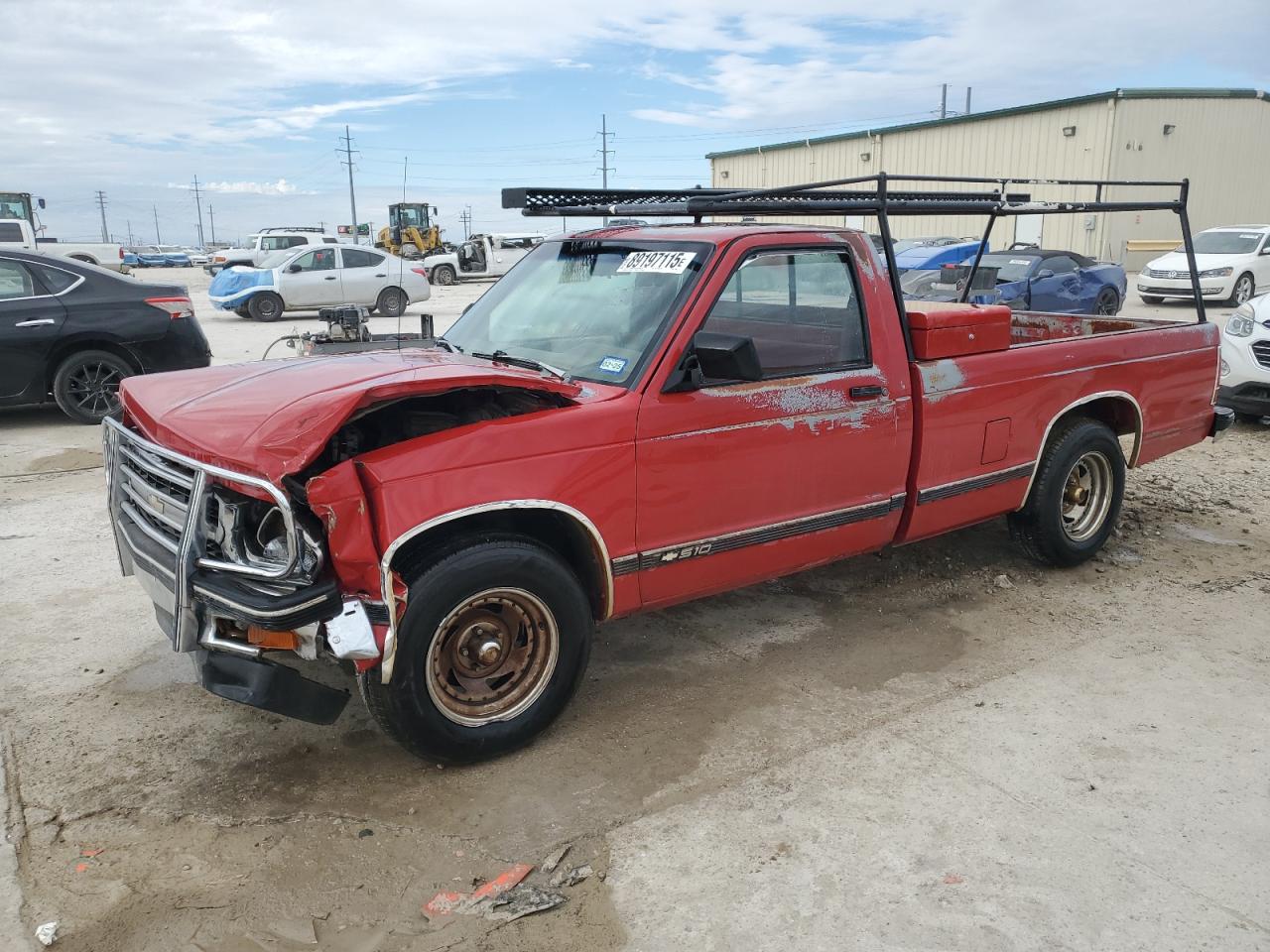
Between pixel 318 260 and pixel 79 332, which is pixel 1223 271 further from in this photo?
pixel 79 332

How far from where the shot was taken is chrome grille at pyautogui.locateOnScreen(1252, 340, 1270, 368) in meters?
8.78

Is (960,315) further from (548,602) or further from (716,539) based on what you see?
(548,602)

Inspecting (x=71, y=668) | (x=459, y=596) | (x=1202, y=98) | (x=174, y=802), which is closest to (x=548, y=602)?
(x=459, y=596)

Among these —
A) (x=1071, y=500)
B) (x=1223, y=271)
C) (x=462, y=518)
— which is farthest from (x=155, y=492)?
(x=1223, y=271)

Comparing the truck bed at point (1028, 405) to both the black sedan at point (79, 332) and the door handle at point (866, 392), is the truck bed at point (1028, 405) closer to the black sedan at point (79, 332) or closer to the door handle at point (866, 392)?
the door handle at point (866, 392)

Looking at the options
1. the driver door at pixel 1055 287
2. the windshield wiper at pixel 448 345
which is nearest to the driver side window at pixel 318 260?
the driver door at pixel 1055 287

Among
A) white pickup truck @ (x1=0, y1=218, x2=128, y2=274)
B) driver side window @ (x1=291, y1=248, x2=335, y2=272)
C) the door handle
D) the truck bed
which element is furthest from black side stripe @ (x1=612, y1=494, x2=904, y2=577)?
white pickup truck @ (x1=0, y1=218, x2=128, y2=274)

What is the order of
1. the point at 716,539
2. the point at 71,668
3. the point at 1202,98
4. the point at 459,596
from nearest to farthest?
the point at 459,596 < the point at 716,539 < the point at 71,668 < the point at 1202,98

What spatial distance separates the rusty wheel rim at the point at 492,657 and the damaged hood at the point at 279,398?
2.40 feet

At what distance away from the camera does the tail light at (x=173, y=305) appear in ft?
30.2

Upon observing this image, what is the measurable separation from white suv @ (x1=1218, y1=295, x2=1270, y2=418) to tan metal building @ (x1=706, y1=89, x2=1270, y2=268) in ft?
65.5

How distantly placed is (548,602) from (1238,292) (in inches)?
838

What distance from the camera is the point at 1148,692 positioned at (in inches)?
161

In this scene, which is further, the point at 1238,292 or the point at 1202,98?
the point at 1202,98
